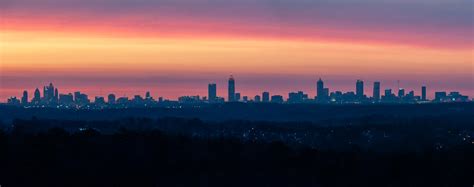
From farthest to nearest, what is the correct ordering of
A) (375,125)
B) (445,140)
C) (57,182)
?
(375,125) → (445,140) → (57,182)

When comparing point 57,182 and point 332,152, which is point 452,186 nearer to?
point 332,152

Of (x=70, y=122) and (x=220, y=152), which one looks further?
(x=70, y=122)

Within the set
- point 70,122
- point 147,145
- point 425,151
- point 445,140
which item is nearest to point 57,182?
point 147,145

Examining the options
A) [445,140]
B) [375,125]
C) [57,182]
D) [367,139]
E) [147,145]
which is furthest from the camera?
[375,125]

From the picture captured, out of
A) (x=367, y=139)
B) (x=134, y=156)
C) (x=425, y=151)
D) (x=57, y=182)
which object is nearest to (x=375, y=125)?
(x=367, y=139)

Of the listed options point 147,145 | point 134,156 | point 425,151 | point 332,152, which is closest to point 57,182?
point 134,156

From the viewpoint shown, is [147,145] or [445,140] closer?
[147,145]

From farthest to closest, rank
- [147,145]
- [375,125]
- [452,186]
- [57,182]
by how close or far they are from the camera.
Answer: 1. [375,125]
2. [147,145]
3. [452,186]
4. [57,182]

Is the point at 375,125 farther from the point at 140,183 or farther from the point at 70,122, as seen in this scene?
the point at 140,183

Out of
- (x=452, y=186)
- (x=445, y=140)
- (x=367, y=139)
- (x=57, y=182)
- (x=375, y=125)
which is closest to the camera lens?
(x=57, y=182)
